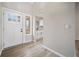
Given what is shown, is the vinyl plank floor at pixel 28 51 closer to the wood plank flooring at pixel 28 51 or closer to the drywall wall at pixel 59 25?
the wood plank flooring at pixel 28 51

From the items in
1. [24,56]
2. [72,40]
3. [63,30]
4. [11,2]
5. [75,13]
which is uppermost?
[11,2]

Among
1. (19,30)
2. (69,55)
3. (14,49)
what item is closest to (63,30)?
(69,55)

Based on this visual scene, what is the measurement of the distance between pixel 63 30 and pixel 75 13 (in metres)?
0.36

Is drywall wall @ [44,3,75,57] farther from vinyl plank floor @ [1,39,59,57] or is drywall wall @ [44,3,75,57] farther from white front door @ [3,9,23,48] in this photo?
white front door @ [3,9,23,48]

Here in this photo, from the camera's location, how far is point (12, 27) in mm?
2129

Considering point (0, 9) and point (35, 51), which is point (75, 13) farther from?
point (0, 9)

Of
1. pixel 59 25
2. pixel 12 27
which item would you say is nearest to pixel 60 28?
pixel 59 25

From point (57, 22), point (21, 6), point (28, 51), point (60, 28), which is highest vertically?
point (21, 6)

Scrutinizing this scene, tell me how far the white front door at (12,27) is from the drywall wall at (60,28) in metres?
0.47

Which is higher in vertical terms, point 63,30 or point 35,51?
point 63,30

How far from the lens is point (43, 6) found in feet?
6.96

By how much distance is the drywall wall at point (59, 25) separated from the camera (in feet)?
6.95

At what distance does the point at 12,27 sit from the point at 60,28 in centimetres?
84

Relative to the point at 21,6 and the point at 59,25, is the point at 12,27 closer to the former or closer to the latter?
the point at 21,6
